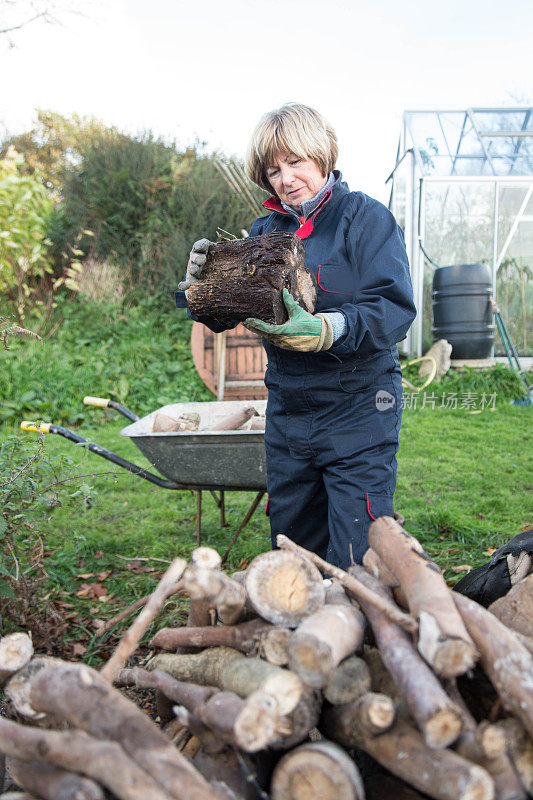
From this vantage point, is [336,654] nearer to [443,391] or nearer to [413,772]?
[413,772]

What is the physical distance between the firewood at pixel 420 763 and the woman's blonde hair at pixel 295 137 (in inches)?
67.4

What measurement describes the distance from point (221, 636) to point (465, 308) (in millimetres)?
6918

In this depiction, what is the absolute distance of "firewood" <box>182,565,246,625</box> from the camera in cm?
108

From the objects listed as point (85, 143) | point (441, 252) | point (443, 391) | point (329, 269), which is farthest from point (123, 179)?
point (329, 269)

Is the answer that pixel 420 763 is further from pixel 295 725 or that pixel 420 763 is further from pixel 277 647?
pixel 277 647

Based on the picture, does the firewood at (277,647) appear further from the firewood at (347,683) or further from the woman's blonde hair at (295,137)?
the woman's blonde hair at (295,137)

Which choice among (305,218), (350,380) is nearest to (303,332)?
(350,380)

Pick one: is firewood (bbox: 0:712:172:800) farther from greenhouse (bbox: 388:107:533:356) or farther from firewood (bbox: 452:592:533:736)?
greenhouse (bbox: 388:107:533:356)

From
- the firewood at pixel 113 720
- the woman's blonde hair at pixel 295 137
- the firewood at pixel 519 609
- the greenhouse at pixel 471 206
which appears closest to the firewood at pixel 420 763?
the firewood at pixel 113 720

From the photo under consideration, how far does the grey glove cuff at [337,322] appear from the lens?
1.77 metres

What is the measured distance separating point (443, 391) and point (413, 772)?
648 cm

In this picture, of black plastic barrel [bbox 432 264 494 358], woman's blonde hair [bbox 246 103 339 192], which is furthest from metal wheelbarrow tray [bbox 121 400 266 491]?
black plastic barrel [bbox 432 264 494 358]

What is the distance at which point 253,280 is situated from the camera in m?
1.99

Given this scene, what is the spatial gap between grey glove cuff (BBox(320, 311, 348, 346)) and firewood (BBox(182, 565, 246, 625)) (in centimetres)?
87
